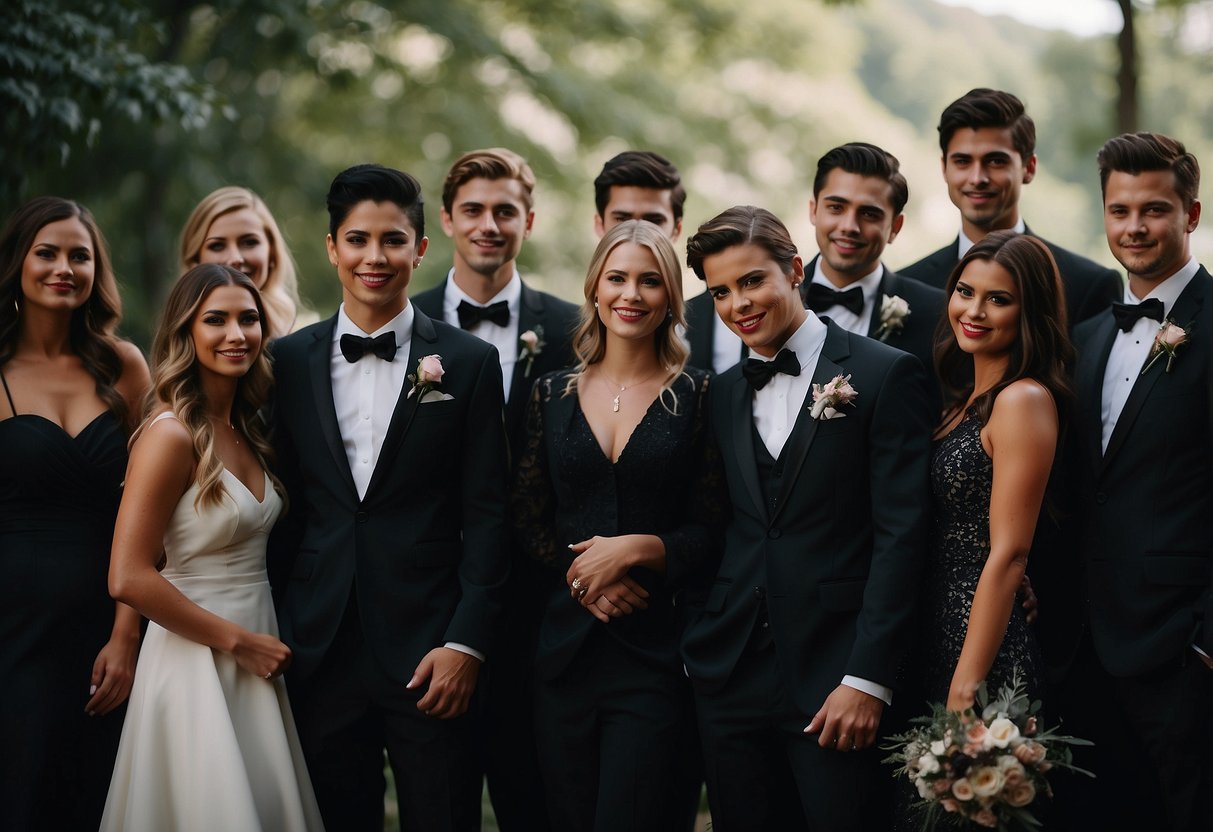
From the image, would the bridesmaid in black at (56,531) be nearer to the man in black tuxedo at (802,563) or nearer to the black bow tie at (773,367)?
the man in black tuxedo at (802,563)

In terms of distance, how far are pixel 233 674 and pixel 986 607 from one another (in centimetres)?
274

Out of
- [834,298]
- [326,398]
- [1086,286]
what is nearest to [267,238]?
[326,398]

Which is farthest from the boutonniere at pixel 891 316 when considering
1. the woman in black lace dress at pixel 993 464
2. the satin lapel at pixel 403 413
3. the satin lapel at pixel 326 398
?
the satin lapel at pixel 326 398

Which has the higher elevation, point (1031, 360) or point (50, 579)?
point (1031, 360)

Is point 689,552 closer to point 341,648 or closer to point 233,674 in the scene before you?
point 341,648

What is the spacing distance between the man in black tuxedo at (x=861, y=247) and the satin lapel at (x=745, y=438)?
0.96 metres

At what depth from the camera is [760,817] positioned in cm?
441

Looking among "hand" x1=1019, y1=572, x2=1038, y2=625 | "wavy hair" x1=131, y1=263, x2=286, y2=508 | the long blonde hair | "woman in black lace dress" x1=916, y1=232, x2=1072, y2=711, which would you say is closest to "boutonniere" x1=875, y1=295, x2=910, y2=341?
"woman in black lace dress" x1=916, y1=232, x2=1072, y2=711

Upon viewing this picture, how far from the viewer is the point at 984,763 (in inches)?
152

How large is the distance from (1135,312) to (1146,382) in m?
0.29

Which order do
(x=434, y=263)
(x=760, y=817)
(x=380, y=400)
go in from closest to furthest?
(x=760, y=817), (x=380, y=400), (x=434, y=263)

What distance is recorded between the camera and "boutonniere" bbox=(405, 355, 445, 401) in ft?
15.3

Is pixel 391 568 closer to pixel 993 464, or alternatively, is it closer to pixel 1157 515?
pixel 993 464

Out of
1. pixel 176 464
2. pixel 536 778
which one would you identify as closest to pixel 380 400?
pixel 176 464
